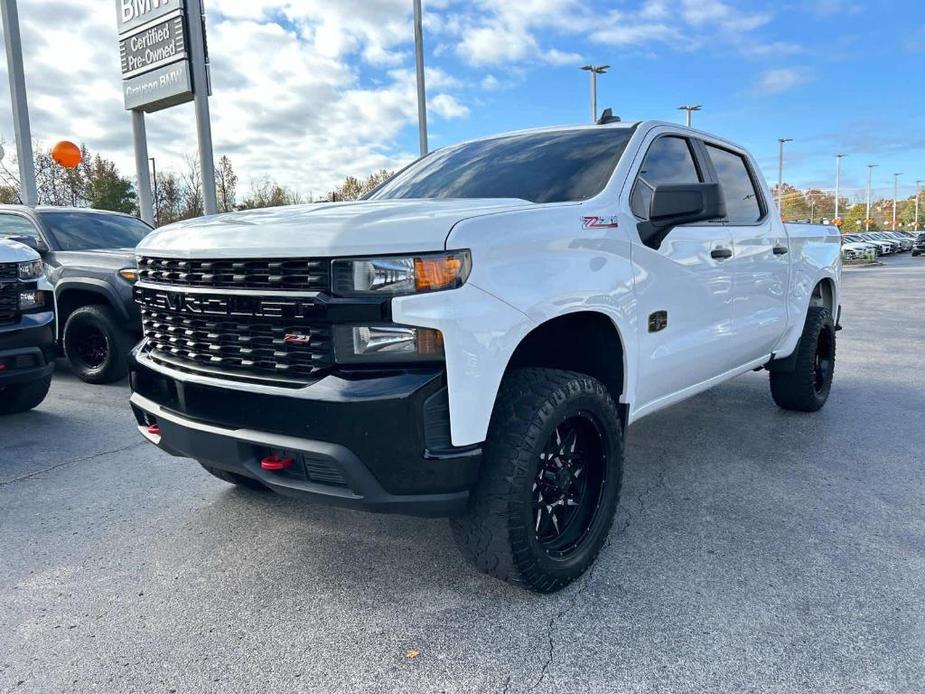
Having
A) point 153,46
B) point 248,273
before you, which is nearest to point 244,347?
point 248,273

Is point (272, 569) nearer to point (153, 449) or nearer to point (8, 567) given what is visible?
point (8, 567)

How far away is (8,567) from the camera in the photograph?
2955 mm

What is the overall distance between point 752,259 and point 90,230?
629cm

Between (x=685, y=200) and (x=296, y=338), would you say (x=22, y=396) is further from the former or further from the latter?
(x=685, y=200)

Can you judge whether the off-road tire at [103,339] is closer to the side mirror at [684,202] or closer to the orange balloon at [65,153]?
the side mirror at [684,202]

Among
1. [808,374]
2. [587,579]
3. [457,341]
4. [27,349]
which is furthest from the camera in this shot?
[808,374]

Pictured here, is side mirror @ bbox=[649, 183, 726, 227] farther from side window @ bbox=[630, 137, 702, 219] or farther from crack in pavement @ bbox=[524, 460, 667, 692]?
crack in pavement @ bbox=[524, 460, 667, 692]

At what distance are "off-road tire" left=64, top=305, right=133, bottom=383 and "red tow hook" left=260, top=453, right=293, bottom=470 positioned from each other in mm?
4215

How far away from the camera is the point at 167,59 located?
14203 mm

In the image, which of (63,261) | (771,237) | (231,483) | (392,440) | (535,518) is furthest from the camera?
(63,261)

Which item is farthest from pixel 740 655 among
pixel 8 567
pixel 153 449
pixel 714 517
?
pixel 153 449

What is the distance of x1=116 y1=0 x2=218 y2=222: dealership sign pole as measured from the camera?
13.9 meters

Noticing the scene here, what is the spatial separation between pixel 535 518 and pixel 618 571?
1.63ft

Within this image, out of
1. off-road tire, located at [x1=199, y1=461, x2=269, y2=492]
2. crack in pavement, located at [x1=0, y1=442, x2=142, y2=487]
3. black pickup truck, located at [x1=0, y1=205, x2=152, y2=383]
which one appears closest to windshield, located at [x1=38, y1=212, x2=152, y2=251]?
black pickup truck, located at [x1=0, y1=205, x2=152, y2=383]
